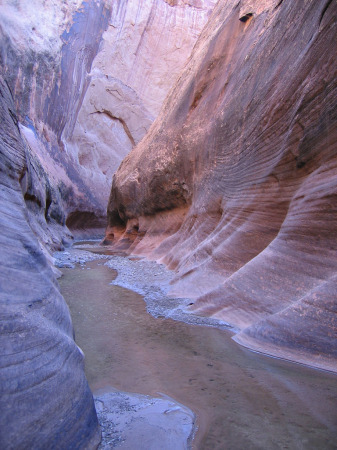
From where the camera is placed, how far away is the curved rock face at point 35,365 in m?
Answer: 1.07

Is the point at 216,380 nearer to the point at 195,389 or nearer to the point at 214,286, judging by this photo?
the point at 195,389

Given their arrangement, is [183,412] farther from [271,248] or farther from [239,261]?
[239,261]

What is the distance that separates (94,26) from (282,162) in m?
21.5

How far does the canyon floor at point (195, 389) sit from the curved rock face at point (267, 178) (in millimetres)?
281

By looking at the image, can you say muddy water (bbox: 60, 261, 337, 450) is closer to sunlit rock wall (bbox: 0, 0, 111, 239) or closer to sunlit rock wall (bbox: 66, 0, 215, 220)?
sunlit rock wall (bbox: 0, 0, 111, 239)

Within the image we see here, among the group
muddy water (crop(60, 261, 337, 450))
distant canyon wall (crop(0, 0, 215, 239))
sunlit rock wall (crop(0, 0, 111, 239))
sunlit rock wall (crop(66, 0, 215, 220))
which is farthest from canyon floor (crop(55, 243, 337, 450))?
sunlit rock wall (crop(66, 0, 215, 220))

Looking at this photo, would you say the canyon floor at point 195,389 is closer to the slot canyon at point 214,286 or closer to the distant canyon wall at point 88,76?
the slot canyon at point 214,286

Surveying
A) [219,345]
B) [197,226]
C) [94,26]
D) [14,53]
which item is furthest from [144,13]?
[219,345]

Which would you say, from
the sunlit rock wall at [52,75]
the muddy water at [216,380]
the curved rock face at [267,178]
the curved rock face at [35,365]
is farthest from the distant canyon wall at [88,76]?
the curved rock face at [35,365]

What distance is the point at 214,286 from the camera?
3.81m

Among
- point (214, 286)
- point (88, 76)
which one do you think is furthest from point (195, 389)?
point (88, 76)

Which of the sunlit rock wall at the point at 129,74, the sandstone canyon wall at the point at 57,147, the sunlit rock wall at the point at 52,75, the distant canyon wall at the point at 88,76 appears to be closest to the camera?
the sandstone canyon wall at the point at 57,147

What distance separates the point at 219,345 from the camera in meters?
2.43

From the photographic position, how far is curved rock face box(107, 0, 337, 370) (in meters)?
2.43
